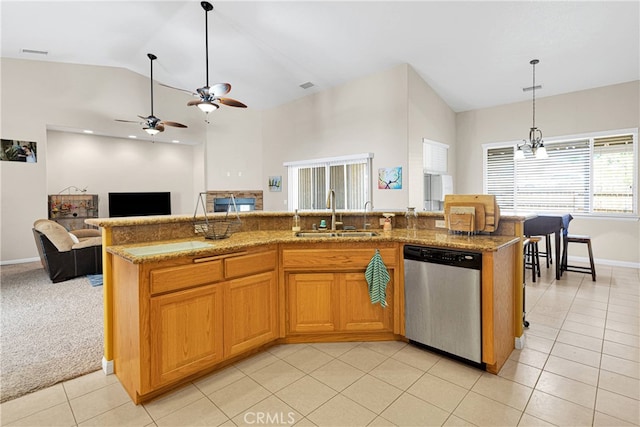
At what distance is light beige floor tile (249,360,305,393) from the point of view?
2.10 metres

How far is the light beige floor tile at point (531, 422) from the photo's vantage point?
1698mm

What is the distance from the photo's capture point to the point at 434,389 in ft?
6.63

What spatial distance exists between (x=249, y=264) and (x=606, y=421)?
231cm

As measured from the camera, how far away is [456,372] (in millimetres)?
2219

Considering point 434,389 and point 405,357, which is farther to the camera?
point 405,357

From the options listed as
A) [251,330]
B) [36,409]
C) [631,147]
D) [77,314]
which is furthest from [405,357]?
[631,147]

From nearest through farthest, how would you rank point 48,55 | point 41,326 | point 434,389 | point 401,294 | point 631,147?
point 434,389 < point 401,294 < point 41,326 < point 631,147 < point 48,55

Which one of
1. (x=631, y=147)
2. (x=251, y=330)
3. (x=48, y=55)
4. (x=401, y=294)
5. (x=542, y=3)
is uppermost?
(x=48, y=55)

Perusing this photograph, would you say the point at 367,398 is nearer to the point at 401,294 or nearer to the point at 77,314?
the point at 401,294

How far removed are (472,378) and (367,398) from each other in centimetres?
77

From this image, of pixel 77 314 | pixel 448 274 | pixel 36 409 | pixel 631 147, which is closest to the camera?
pixel 36 409

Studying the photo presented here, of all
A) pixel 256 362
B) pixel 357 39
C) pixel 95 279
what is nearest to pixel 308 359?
A: pixel 256 362

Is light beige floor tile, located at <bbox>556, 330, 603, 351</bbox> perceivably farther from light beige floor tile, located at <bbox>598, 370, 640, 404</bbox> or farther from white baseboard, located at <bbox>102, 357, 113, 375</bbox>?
white baseboard, located at <bbox>102, 357, 113, 375</bbox>

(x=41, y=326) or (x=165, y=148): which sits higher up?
(x=165, y=148)
